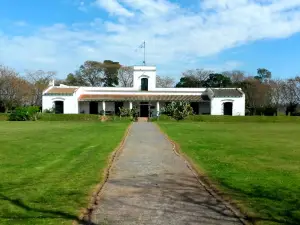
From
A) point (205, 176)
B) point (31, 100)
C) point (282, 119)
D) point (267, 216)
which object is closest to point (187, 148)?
point (205, 176)

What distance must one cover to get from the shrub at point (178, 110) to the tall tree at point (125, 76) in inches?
1288

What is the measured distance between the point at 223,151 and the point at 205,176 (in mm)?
5553

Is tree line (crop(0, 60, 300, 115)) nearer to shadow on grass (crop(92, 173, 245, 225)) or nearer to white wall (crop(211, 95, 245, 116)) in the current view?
white wall (crop(211, 95, 245, 116))

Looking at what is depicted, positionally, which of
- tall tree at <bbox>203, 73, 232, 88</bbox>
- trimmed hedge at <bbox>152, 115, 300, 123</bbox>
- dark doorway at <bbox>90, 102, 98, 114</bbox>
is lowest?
trimmed hedge at <bbox>152, 115, 300, 123</bbox>

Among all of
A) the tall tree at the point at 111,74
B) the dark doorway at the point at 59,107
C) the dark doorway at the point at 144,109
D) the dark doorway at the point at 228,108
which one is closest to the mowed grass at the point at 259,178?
the dark doorway at the point at 144,109

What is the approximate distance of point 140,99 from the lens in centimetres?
5316

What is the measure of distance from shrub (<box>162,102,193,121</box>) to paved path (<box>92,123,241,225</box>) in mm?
36365

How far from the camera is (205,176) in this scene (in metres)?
9.17

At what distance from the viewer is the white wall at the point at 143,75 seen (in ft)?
187

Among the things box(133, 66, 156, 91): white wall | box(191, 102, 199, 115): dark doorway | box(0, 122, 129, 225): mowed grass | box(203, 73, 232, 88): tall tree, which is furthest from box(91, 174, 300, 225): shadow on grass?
box(203, 73, 232, 88): tall tree

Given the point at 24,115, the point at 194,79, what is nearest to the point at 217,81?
the point at 194,79

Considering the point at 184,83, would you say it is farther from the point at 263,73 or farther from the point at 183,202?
the point at 183,202

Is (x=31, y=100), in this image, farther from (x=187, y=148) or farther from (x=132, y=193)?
(x=132, y=193)

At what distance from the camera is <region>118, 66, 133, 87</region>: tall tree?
3172 inches
